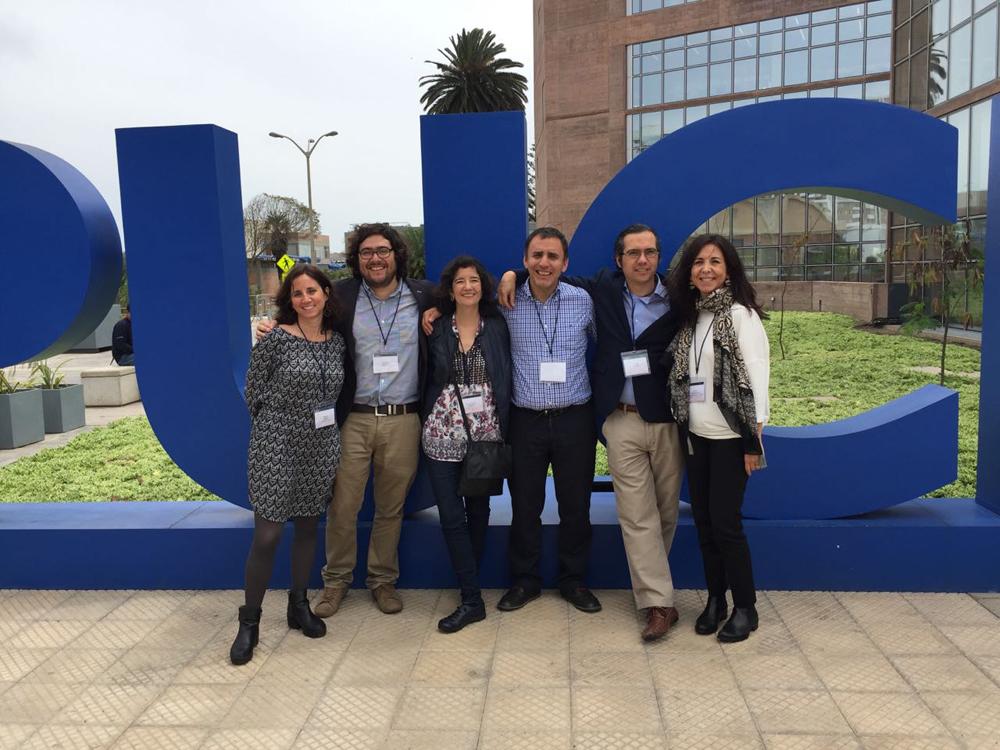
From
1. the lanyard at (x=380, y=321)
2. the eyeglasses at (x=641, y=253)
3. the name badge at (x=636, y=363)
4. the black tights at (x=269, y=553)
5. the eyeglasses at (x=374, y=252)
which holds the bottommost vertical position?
the black tights at (x=269, y=553)

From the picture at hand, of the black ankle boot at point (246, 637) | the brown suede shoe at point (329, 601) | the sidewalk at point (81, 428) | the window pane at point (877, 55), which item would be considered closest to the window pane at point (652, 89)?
the window pane at point (877, 55)

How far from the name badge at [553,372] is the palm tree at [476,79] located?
34.9 meters

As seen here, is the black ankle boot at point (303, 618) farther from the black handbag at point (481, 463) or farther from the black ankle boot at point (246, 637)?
the black handbag at point (481, 463)

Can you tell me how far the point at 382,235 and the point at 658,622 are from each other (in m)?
2.21

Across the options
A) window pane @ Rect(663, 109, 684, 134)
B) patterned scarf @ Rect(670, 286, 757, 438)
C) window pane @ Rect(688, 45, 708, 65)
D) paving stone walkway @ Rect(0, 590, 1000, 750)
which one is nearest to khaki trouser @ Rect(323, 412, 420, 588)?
paving stone walkway @ Rect(0, 590, 1000, 750)

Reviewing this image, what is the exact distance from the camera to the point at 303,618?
384cm

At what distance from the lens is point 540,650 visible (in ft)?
11.9

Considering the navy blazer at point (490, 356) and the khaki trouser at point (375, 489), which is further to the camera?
the khaki trouser at point (375, 489)

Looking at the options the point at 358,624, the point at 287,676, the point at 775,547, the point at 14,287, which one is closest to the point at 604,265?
the point at 775,547

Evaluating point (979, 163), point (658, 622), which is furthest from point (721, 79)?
point (658, 622)

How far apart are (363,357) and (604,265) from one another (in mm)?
1356

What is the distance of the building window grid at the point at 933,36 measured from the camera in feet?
55.8

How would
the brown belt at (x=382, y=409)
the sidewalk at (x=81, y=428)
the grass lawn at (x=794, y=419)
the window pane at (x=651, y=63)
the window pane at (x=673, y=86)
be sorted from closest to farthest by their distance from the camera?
the brown belt at (x=382, y=409), the grass lawn at (x=794, y=419), the sidewalk at (x=81, y=428), the window pane at (x=673, y=86), the window pane at (x=651, y=63)

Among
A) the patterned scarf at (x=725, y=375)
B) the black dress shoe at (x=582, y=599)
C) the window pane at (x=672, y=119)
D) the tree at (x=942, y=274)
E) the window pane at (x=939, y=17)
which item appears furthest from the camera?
the window pane at (x=672, y=119)
